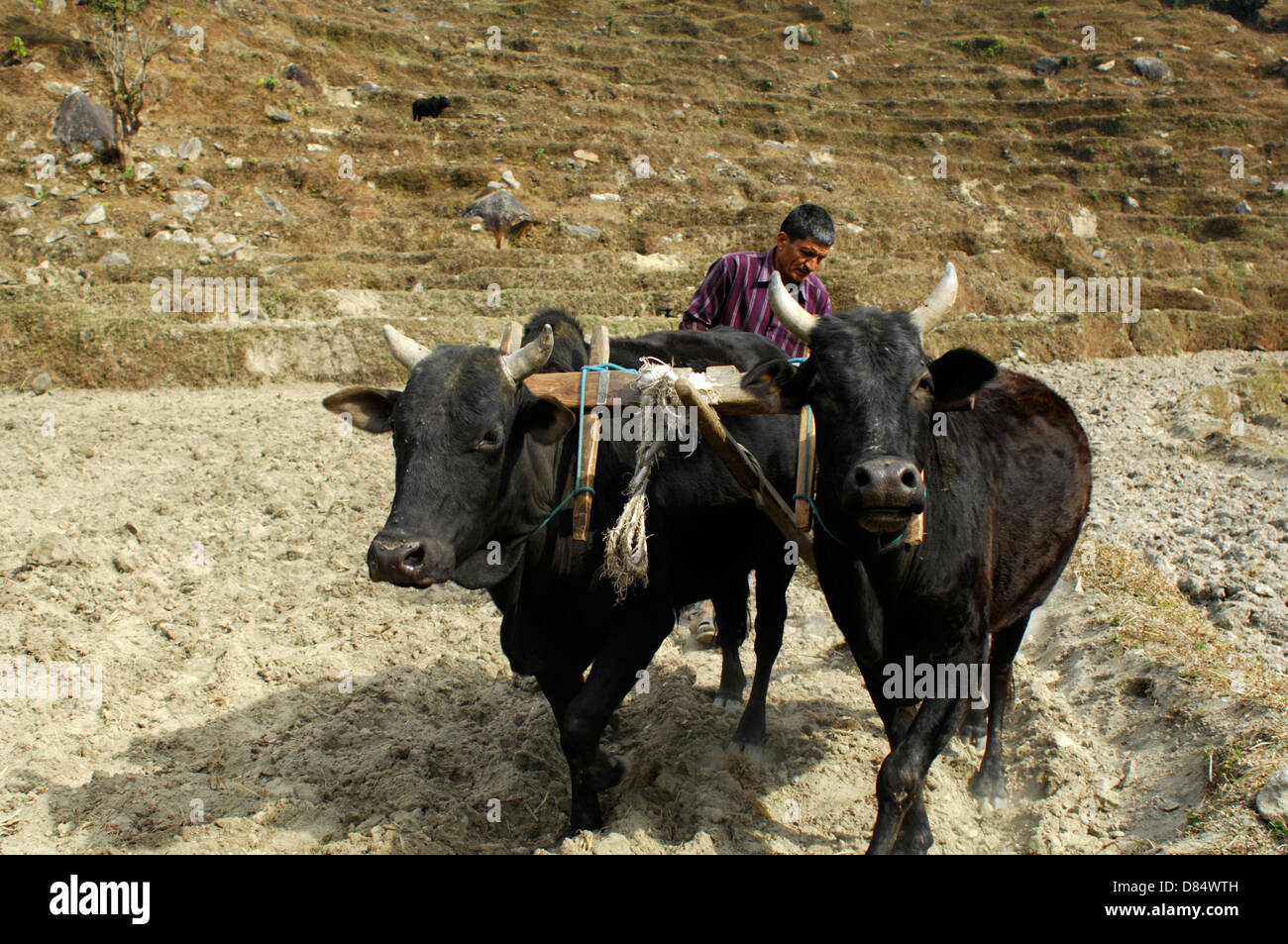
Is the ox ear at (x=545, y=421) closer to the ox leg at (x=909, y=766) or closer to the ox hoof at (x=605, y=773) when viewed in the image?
the ox hoof at (x=605, y=773)

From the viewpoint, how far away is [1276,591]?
544cm

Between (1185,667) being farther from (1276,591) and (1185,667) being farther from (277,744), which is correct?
(277,744)

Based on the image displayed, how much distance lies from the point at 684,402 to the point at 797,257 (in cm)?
171

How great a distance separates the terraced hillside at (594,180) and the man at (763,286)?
547 centimetres

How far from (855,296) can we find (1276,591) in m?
8.62

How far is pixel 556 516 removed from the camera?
12.0 feet

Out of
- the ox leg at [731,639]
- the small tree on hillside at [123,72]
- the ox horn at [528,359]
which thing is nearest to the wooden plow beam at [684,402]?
the ox horn at [528,359]

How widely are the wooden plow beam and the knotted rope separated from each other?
45 millimetres

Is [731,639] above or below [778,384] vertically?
below

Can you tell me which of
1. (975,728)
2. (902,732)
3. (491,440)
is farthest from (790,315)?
(975,728)

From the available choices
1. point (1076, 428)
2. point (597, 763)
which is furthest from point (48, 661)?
point (1076, 428)

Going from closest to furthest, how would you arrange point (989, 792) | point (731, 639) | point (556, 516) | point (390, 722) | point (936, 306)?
1. point (936, 306)
2. point (556, 516)
3. point (989, 792)
4. point (390, 722)
5. point (731, 639)

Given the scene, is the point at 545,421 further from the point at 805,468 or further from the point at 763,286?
the point at 763,286

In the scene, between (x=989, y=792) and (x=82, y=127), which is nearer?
(x=989, y=792)
